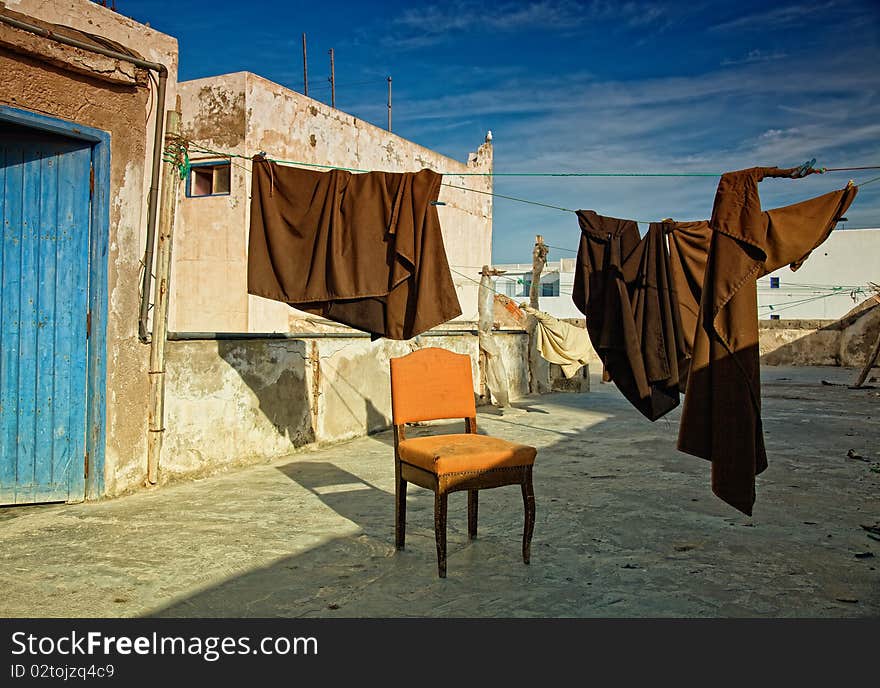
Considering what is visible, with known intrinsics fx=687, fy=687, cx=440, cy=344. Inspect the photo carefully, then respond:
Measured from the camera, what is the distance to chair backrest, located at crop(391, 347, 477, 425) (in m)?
4.21

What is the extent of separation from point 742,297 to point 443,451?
177cm

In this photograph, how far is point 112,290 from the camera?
5383mm

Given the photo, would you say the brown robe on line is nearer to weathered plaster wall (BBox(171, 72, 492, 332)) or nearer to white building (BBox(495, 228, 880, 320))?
weathered plaster wall (BBox(171, 72, 492, 332))

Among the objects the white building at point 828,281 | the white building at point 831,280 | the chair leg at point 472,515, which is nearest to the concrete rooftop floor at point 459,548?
the chair leg at point 472,515

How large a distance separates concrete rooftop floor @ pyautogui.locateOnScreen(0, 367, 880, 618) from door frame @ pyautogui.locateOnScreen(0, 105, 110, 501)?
1.01 feet

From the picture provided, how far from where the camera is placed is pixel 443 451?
3832mm

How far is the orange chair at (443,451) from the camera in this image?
12.1 ft

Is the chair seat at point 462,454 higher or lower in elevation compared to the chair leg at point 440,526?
higher

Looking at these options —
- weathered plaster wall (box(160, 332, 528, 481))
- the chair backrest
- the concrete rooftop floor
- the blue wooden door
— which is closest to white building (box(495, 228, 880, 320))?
weathered plaster wall (box(160, 332, 528, 481))

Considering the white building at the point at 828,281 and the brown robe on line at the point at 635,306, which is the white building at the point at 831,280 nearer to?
the white building at the point at 828,281

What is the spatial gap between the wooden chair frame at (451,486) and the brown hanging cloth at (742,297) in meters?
1.02

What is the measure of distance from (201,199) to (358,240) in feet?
28.0
